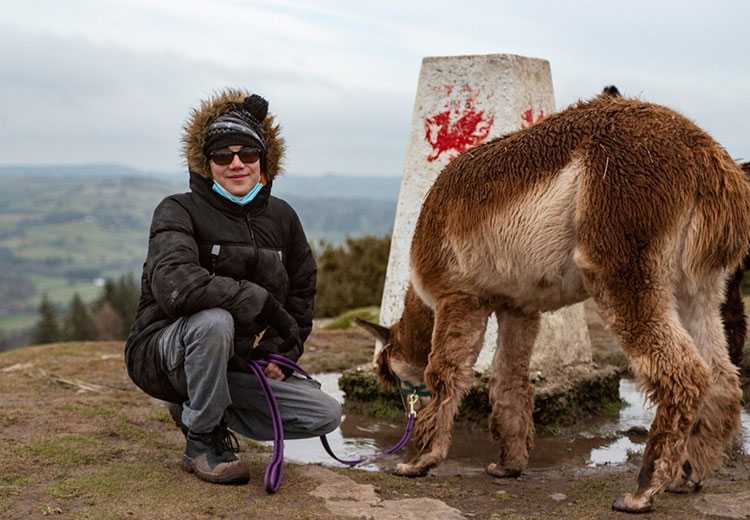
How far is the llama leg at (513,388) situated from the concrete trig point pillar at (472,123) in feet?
4.73

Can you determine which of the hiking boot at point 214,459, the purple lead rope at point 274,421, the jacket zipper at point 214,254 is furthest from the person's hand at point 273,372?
the jacket zipper at point 214,254

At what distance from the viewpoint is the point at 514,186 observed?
4500 mm

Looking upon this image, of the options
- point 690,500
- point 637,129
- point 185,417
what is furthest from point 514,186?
point 185,417

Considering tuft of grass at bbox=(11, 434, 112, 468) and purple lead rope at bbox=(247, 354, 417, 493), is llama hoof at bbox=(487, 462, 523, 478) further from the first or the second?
tuft of grass at bbox=(11, 434, 112, 468)

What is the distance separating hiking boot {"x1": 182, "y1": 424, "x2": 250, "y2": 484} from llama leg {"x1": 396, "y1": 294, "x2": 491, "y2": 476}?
106 cm

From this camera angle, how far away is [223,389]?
14.3 feet

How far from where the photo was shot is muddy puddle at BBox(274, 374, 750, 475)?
5457 millimetres

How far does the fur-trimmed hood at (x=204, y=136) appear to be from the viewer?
4.59 m

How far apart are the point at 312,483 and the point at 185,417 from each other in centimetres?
85

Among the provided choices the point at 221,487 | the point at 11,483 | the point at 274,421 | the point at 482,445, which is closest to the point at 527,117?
the point at 482,445

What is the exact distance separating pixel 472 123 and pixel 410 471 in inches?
123

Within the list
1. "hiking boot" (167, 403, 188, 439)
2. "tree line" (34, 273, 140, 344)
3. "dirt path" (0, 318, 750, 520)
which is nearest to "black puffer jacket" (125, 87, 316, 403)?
"hiking boot" (167, 403, 188, 439)

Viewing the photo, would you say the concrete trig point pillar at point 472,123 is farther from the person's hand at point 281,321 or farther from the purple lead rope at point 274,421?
the person's hand at point 281,321

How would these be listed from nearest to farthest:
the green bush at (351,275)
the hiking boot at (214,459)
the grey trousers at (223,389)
Result: 1. the grey trousers at (223,389)
2. the hiking boot at (214,459)
3. the green bush at (351,275)
